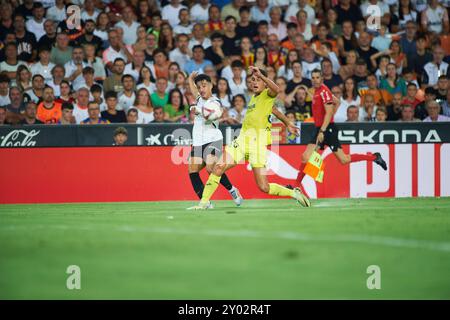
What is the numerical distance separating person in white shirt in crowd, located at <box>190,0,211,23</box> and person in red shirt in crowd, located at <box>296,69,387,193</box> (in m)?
5.17

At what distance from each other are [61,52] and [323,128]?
6449 mm

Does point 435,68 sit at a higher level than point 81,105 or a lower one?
higher

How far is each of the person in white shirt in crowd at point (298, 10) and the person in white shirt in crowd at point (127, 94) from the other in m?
4.57

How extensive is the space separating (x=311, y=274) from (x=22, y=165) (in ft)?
36.1

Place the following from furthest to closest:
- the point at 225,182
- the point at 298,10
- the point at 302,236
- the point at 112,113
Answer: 1. the point at 298,10
2. the point at 112,113
3. the point at 225,182
4. the point at 302,236

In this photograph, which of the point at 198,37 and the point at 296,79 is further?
the point at 198,37

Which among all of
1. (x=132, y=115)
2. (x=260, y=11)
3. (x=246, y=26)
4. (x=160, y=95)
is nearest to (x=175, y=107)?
(x=160, y=95)

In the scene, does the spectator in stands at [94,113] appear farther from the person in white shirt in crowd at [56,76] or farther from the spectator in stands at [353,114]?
the spectator in stands at [353,114]

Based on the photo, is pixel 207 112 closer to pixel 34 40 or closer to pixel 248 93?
pixel 248 93

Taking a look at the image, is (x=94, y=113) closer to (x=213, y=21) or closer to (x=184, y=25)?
(x=184, y=25)

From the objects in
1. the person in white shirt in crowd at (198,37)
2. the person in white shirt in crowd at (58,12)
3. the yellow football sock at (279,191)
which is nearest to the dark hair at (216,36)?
the person in white shirt in crowd at (198,37)

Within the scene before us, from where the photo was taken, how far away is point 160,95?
59.2 ft

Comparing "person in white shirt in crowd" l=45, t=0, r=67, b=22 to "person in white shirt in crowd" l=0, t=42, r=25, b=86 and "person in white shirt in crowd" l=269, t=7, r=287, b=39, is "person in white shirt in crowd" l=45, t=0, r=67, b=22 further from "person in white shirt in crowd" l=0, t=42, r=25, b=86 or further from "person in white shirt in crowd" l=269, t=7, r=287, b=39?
"person in white shirt in crowd" l=269, t=7, r=287, b=39

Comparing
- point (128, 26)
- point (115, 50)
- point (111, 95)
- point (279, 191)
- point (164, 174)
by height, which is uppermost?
point (128, 26)
